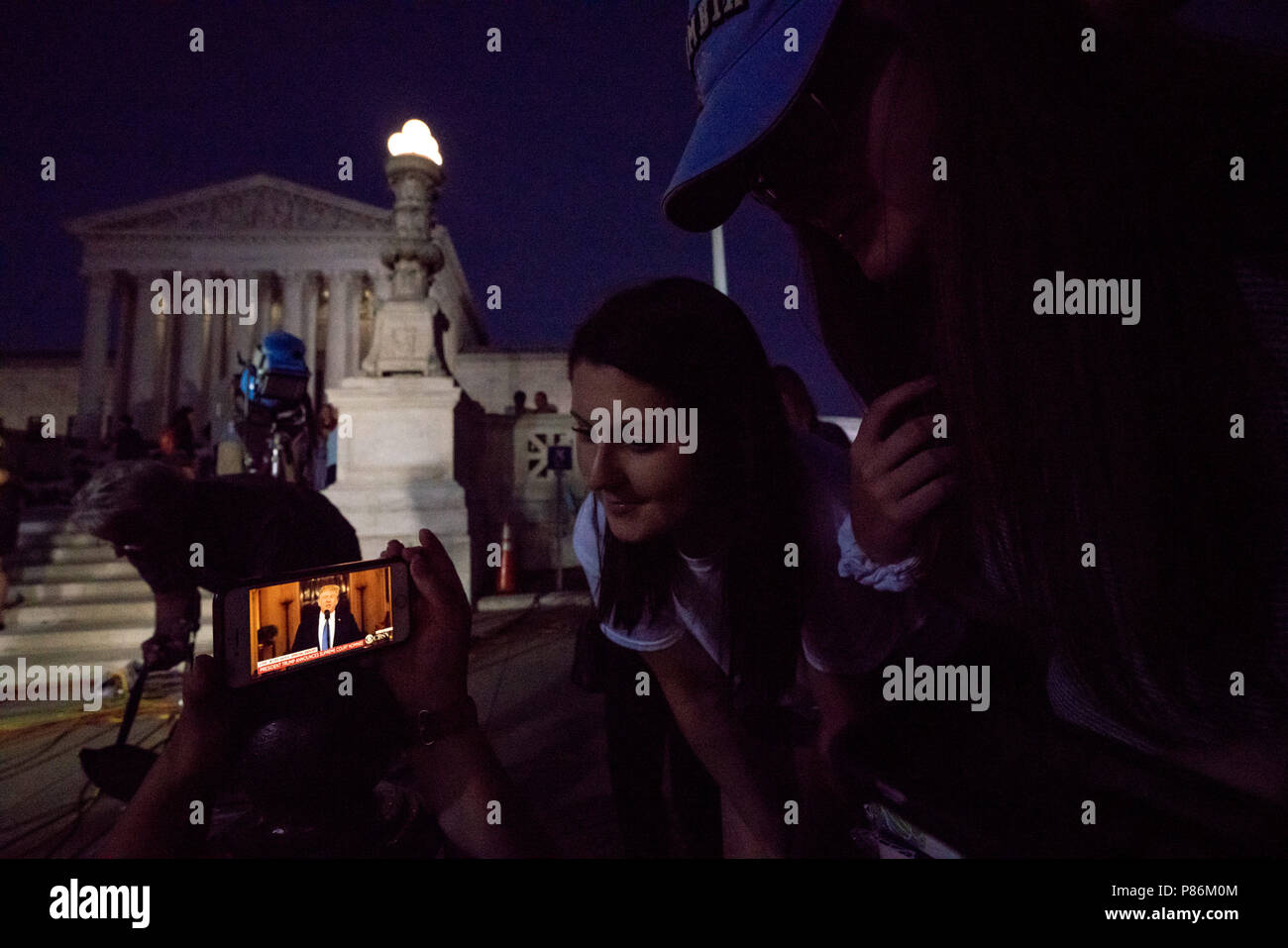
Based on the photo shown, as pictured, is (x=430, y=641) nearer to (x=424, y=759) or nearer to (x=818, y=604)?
(x=424, y=759)

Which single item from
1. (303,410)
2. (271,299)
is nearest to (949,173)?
(303,410)

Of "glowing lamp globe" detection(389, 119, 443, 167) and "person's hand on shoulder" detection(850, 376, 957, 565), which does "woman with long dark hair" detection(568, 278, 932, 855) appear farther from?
"glowing lamp globe" detection(389, 119, 443, 167)

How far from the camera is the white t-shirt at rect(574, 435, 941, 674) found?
141 cm

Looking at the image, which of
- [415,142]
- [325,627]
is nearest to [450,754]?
[325,627]

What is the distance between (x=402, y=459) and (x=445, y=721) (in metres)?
6.22

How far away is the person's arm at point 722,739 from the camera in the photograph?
4.91 feet

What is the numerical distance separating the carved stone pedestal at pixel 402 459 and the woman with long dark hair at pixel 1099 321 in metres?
6.26

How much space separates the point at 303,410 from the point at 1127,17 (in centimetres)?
730

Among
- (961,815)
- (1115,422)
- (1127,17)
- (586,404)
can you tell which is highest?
(1127,17)

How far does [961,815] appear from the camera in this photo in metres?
0.73

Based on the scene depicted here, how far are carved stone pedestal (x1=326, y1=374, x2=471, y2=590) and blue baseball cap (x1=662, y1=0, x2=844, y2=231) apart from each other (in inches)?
236

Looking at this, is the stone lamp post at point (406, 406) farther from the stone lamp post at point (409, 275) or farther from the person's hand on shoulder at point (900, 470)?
the person's hand on shoulder at point (900, 470)
